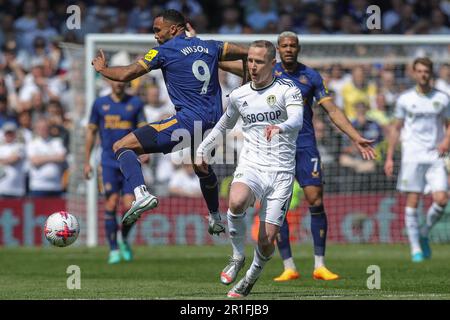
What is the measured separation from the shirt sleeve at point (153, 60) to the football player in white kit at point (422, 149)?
5.67m

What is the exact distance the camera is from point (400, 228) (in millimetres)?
19625

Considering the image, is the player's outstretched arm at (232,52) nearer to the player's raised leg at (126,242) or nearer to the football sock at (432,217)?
the player's raised leg at (126,242)

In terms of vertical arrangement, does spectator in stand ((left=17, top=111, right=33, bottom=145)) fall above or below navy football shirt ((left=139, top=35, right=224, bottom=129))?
below

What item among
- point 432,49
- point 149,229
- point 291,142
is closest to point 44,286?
point 291,142

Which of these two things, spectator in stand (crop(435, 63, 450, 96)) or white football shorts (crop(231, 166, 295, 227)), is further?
spectator in stand (crop(435, 63, 450, 96))

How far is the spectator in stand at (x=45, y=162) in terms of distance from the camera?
20484 millimetres

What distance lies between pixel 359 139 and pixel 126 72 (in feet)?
8.16

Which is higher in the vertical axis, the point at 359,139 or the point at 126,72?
the point at 126,72

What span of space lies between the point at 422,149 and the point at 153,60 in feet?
20.5

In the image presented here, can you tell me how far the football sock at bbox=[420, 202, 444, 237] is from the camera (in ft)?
52.6

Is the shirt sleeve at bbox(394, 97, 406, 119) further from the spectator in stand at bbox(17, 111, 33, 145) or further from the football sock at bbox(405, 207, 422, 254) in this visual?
the spectator in stand at bbox(17, 111, 33, 145)

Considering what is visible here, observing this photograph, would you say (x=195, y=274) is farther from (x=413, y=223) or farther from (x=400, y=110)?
(x=400, y=110)

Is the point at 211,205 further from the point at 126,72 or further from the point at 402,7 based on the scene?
the point at 402,7

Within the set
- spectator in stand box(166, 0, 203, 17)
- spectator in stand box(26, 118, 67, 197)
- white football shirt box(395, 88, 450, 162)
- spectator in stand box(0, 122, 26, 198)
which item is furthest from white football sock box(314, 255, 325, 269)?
spectator in stand box(166, 0, 203, 17)
